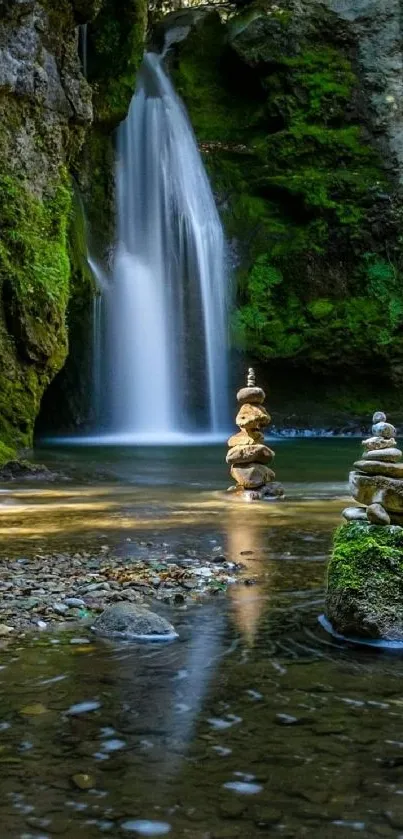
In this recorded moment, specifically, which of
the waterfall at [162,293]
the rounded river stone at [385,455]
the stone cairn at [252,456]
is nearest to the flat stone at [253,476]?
the stone cairn at [252,456]

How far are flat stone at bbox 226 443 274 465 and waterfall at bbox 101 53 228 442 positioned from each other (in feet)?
44.5

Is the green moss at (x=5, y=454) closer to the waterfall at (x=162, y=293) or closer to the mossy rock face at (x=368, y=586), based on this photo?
the mossy rock face at (x=368, y=586)

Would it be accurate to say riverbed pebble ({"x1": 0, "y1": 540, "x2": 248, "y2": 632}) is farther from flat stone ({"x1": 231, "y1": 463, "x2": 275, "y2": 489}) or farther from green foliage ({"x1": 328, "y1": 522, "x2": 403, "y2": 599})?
flat stone ({"x1": 231, "y1": 463, "x2": 275, "y2": 489})

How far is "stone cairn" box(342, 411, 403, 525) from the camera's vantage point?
575 centimetres

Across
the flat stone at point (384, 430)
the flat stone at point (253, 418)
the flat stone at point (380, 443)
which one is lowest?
the flat stone at point (380, 443)

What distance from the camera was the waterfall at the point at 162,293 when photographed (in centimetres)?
2736

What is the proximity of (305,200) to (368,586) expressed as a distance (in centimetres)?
2509

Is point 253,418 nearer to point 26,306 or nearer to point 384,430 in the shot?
point 26,306

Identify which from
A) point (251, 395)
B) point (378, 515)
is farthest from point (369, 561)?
point (251, 395)

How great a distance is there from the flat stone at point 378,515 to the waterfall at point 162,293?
21036 millimetres

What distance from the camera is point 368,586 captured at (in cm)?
534

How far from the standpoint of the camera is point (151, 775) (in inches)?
135

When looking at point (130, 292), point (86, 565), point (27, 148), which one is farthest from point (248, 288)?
point (86, 565)

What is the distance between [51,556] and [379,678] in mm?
3850
